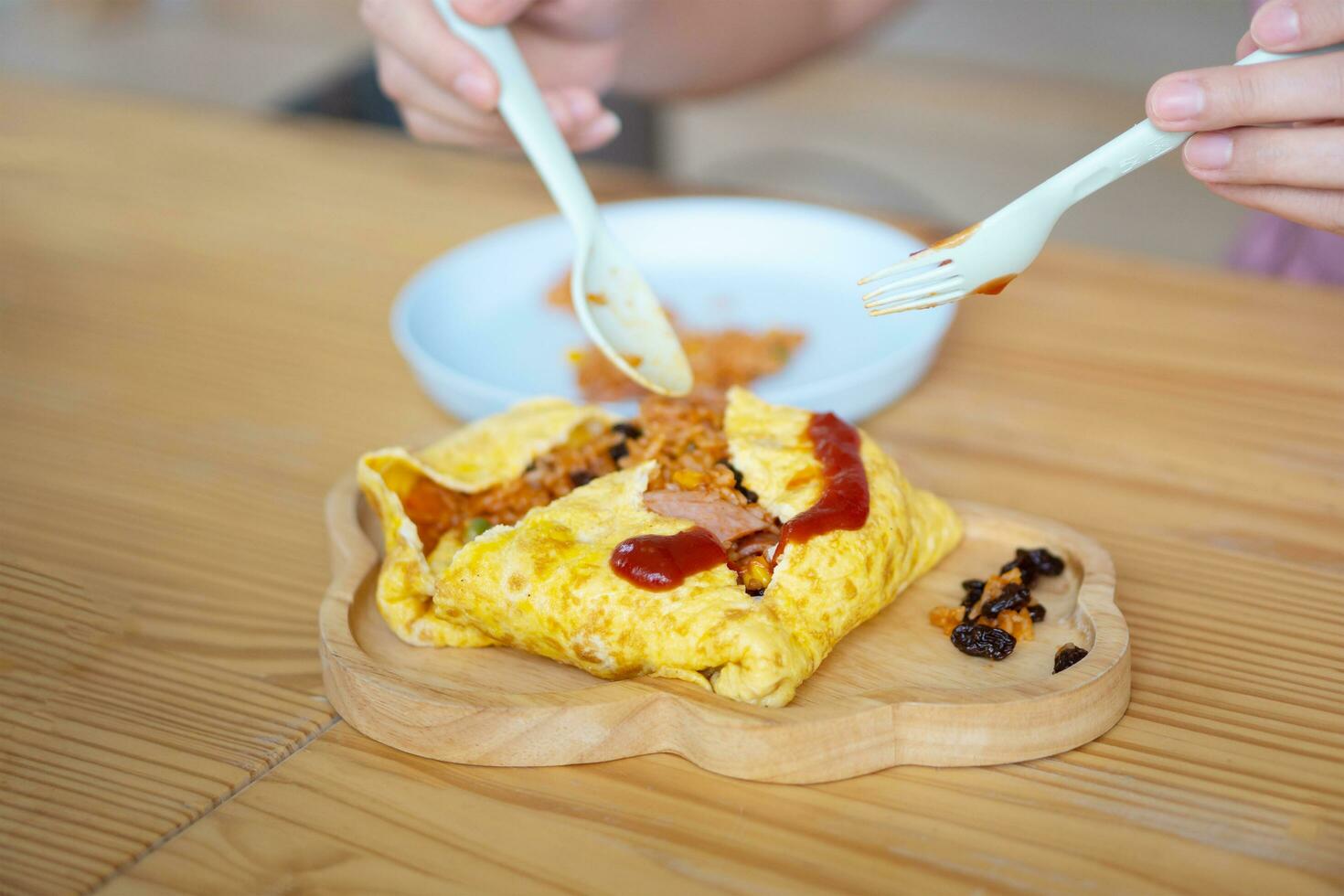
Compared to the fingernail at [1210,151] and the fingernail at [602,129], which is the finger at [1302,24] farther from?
the fingernail at [602,129]

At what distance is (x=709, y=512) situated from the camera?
162 centimetres

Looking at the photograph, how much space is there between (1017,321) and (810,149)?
3529mm

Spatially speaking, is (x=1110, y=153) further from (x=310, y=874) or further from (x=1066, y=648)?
(x=310, y=874)

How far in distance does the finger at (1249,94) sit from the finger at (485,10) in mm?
1178

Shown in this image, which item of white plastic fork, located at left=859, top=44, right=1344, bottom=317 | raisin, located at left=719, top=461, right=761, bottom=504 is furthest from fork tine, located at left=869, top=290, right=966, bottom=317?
raisin, located at left=719, top=461, right=761, bottom=504

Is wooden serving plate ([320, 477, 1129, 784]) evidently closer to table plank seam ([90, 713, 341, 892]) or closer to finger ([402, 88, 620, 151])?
table plank seam ([90, 713, 341, 892])

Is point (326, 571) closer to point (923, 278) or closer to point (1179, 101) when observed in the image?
point (923, 278)

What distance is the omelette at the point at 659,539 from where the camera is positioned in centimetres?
147

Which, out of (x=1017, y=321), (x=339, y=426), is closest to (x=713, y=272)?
(x=1017, y=321)

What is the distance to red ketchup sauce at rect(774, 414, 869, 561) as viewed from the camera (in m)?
1.55

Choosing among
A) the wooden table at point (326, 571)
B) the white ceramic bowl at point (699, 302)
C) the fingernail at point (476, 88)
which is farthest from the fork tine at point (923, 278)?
the fingernail at point (476, 88)

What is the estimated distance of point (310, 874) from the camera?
1.33m

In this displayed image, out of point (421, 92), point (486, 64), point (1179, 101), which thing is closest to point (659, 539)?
point (1179, 101)

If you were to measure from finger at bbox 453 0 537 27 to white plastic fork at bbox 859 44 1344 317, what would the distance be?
3.14 ft
